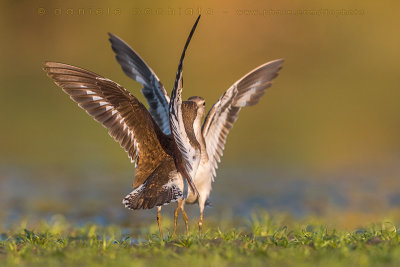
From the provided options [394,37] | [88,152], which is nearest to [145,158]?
[88,152]

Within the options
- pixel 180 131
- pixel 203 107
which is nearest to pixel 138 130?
pixel 180 131

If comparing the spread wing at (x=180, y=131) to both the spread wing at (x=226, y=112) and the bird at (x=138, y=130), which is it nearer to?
the bird at (x=138, y=130)

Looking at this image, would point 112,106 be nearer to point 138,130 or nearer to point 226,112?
point 138,130

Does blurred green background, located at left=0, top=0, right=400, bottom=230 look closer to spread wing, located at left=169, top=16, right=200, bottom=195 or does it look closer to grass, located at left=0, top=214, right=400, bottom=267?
spread wing, located at left=169, top=16, right=200, bottom=195

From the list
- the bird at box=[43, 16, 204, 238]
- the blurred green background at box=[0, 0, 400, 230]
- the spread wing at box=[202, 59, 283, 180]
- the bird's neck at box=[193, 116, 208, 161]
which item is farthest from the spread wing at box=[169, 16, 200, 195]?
the blurred green background at box=[0, 0, 400, 230]

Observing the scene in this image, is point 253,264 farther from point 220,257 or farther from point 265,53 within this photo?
point 265,53
